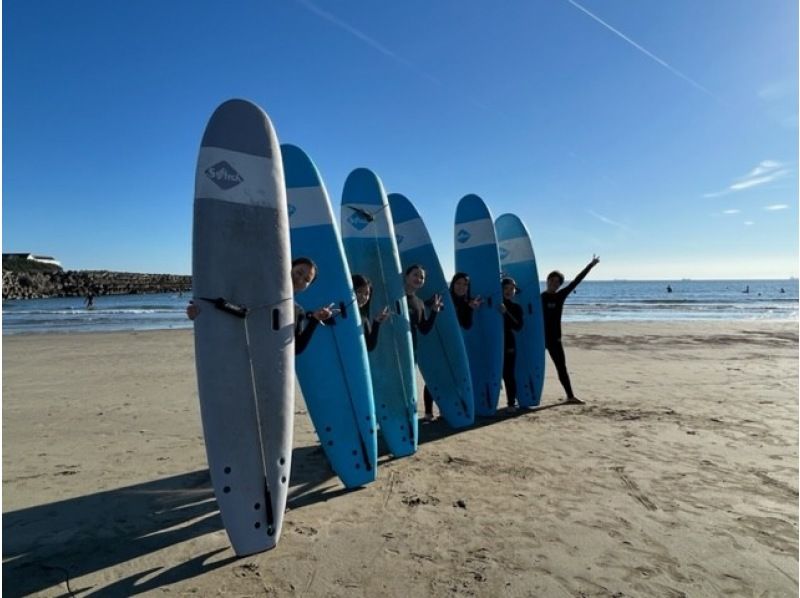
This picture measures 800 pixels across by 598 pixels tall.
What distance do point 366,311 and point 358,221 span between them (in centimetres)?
113

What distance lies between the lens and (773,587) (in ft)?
8.58

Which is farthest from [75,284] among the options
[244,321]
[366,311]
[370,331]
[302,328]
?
[244,321]

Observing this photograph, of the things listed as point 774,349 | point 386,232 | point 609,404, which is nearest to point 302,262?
point 386,232

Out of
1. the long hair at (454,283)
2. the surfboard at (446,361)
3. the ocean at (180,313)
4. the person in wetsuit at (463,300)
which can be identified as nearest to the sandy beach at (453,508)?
the surfboard at (446,361)

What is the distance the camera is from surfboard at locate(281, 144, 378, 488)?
4.12 m

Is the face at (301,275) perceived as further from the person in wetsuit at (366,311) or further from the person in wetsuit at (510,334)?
the person in wetsuit at (510,334)

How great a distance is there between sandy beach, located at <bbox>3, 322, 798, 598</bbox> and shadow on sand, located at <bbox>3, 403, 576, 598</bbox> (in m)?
0.01

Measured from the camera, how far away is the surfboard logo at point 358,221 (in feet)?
18.2

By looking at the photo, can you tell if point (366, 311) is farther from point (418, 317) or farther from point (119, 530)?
point (119, 530)

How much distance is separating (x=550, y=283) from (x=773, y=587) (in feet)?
14.8

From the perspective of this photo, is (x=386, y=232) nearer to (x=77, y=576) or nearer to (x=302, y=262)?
(x=302, y=262)

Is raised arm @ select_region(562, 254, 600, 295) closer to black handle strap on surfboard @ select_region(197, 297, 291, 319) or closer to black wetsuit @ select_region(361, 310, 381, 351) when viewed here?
black wetsuit @ select_region(361, 310, 381, 351)

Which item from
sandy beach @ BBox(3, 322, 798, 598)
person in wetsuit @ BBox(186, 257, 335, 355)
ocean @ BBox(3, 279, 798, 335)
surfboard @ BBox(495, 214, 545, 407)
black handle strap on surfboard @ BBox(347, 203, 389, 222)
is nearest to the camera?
sandy beach @ BBox(3, 322, 798, 598)

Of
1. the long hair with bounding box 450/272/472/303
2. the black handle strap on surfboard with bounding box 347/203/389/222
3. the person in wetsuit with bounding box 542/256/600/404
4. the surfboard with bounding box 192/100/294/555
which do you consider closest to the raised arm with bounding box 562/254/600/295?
the person in wetsuit with bounding box 542/256/600/404
